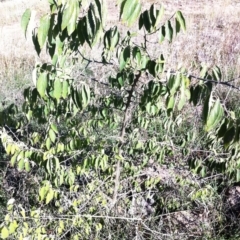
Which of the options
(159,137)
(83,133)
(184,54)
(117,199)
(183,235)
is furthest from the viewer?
(184,54)

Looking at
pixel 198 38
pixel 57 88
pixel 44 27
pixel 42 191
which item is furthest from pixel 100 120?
pixel 198 38

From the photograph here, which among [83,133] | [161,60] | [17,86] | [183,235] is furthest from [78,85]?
[17,86]

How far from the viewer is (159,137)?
8.05 ft

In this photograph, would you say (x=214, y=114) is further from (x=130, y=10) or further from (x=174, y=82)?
(x=130, y=10)

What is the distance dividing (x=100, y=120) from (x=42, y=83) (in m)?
0.74

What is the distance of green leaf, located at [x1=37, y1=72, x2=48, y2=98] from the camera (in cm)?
120

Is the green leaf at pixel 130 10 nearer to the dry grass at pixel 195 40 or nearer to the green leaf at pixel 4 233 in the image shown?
the green leaf at pixel 4 233

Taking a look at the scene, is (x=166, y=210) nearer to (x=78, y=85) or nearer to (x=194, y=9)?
(x=78, y=85)

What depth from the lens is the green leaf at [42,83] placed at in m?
1.20

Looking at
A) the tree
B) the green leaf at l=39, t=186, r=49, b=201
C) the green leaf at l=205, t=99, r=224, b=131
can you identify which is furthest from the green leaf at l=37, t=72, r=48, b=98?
the green leaf at l=39, t=186, r=49, b=201

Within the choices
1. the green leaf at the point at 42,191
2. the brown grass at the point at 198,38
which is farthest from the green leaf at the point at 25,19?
the brown grass at the point at 198,38

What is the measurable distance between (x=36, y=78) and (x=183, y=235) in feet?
4.82

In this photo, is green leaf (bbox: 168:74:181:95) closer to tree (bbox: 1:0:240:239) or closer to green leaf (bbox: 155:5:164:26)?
tree (bbox: 1:0:240:239)

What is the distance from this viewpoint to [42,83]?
1.21m
